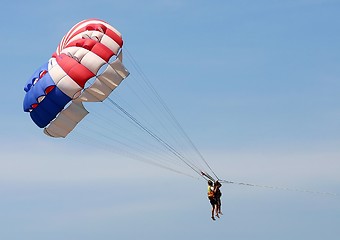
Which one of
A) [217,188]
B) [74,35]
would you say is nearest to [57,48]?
[74,35]

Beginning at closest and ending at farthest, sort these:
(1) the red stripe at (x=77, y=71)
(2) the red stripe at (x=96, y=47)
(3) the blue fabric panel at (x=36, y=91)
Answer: (1) the red stripe at (x=77, y=71) → (3) the blue fabric panel at (x=36, y=91) → (2) the red stripe at (x=96, y=47)

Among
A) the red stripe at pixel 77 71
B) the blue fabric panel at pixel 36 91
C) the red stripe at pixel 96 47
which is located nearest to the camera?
the red stripe at pixel 77 71

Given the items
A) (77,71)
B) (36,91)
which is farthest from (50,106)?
(77,71)

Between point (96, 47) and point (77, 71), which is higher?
point (96, 47)

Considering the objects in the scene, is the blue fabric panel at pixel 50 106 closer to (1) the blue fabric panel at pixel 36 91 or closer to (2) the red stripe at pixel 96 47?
(1) the blue fabric panel at pixel 36 91

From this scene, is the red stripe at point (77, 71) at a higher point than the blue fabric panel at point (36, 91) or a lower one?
higher

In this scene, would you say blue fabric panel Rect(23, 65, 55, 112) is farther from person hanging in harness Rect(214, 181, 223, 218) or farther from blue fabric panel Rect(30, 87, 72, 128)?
person hanging in harness Rect(214, 181, 223, 218)

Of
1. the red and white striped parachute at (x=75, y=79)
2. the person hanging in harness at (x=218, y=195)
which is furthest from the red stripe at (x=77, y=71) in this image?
the person hanging in harness at (x=218, y=195)

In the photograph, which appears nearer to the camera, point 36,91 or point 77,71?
point 77,71

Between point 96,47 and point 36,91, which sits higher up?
point 96,47

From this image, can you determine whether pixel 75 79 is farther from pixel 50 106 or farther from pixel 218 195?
pixel 218 195

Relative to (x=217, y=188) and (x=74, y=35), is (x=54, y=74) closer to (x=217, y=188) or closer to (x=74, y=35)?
(x=74, y=35)

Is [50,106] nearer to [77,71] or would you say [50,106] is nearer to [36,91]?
[36,91]

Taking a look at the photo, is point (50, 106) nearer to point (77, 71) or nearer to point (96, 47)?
point (77, 71)
